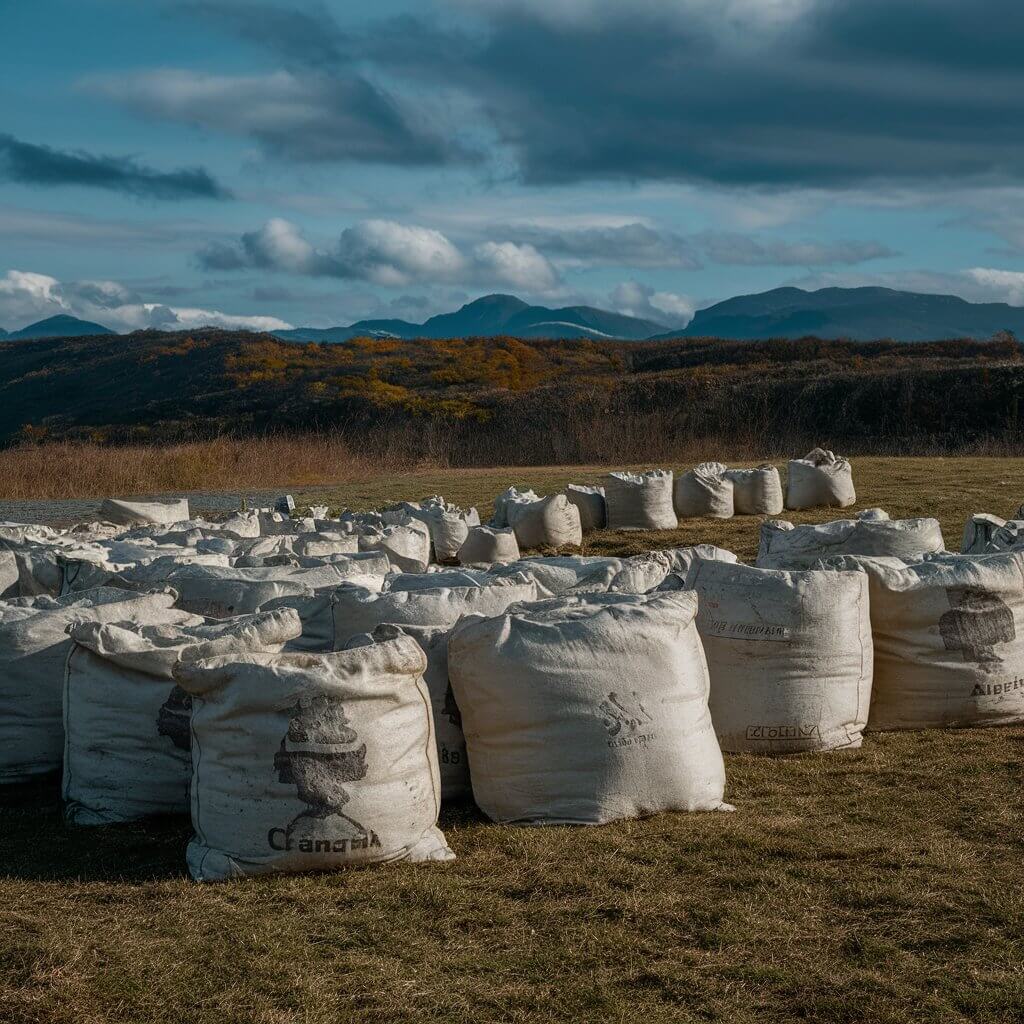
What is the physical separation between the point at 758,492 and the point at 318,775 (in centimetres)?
895

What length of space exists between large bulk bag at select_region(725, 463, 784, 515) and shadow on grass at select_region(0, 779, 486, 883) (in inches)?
327

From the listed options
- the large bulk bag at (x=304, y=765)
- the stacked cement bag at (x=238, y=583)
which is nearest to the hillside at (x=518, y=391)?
the stacked cement bag at (x=238, y=583)

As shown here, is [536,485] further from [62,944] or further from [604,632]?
[62,944]

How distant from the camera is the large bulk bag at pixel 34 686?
3.97 m

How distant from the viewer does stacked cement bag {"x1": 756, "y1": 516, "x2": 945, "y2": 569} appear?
226 inches

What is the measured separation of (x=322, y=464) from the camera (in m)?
19.6

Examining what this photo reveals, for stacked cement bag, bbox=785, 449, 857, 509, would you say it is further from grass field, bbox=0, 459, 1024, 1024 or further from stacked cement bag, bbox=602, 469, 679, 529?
grass field, bbox=0, 459, 1024, 1024

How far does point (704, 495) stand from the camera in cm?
1132

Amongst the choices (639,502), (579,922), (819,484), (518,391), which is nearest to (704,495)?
(639,502)

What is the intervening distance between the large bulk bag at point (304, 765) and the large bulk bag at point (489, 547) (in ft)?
19.1

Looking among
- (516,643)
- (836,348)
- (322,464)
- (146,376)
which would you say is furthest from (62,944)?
(146,376)

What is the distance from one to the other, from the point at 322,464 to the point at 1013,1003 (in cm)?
1782

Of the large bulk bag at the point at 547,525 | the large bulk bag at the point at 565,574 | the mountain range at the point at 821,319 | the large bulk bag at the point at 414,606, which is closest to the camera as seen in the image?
the large bulk bag at the point at 414,606

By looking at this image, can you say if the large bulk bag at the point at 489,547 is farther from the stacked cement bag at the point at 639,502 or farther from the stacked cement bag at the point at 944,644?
the stacked cement bag at the point at 944,644
